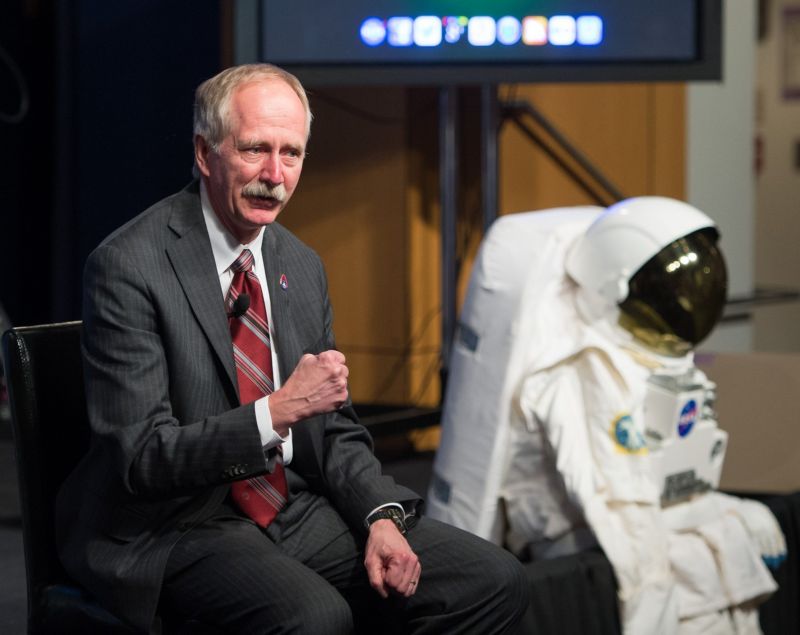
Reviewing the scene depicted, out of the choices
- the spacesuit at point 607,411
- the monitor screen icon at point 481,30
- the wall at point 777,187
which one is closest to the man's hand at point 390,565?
the spacesuit at point 607,411

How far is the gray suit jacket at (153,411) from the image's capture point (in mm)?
1918

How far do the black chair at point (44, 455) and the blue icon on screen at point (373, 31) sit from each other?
183cm

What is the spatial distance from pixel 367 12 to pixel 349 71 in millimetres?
174

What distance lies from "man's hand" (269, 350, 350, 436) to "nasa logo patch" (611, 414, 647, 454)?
1.08 meters

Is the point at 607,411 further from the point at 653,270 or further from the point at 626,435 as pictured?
the point at 653,270

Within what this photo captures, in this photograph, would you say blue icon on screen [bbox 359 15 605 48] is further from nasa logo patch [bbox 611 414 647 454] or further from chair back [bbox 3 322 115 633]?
chair back [bbox 3 322 115 633]

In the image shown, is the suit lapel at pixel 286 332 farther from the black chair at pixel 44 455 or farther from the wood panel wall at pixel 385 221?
the wood panel wall at pixel 385 221

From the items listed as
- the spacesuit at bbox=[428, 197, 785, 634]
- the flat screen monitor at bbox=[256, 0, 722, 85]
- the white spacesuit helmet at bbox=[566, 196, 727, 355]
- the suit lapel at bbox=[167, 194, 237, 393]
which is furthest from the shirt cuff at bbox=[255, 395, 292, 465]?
the flat screen monitor at bbox=[256, 0, 722, 85]

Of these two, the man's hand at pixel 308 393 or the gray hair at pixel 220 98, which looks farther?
the gray hair at pixel 220 98

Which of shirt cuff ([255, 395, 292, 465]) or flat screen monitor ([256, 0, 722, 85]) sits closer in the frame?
shirt cuff ([255, 395, 292, 465])

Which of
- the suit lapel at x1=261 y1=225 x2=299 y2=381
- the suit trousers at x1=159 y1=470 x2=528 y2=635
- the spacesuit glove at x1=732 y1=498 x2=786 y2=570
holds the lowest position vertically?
the spacesuit glove at x1=732 y1=498 x2=786 y2=570

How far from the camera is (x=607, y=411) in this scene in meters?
2.87

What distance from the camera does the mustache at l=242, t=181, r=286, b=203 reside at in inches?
81.0

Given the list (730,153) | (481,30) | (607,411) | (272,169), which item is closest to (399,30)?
(481,30)
